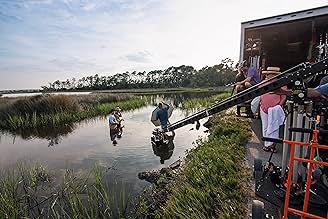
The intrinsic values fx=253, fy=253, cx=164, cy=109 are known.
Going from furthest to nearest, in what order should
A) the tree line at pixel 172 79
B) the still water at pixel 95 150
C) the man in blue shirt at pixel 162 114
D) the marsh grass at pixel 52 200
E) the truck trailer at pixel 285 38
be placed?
the tree line at pixel 172 79, the man in blue shirt at pixel 162 114, the still water at pixel 95 150, the truck trailer at pixel 285 38, the marsh grass at pixel 52 200

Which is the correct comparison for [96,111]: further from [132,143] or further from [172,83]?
[172,83]

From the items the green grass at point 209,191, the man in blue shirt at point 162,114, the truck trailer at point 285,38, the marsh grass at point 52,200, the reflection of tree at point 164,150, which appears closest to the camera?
the green grass at point 209,191

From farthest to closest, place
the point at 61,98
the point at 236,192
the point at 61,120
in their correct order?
the point at 61,98 < the point at 61,120 < the point at 236,192

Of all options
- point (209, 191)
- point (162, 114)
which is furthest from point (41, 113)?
point (209, 191)

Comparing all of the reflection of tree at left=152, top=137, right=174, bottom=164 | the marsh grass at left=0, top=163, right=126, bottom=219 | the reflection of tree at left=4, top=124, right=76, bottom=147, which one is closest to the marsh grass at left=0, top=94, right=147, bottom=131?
the reflection of tree at left=4, top=124, right=76, bottom=147

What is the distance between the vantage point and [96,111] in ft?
70.2

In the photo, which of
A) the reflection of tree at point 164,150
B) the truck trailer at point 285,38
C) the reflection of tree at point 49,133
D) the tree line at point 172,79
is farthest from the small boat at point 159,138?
the tree line at point 172,79

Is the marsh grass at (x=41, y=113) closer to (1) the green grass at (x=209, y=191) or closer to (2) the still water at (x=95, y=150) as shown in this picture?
(2) the still water at (x=95, y=150)

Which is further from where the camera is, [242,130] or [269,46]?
[269,46]

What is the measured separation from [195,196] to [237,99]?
1651 mm

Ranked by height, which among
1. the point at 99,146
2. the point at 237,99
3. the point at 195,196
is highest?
the point at 237,99

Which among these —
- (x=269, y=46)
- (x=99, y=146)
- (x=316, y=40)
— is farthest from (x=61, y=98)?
(x=316, y=40)

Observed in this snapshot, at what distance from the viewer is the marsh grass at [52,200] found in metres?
4.27

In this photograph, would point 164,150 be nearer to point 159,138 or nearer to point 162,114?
point 159,138
